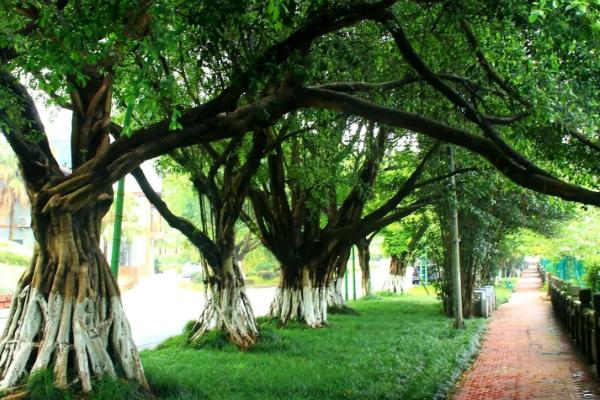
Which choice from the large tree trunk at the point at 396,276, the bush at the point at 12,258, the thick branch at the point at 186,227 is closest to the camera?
the thick branch at the point at 186,227

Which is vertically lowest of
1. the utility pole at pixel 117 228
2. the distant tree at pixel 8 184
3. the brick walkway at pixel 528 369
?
the brick walkway at pixel 528 369

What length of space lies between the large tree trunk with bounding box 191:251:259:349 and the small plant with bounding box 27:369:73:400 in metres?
5.99

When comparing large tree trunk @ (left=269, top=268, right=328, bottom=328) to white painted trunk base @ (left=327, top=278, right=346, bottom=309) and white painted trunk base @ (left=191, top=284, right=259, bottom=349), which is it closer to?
white painted trunk base @ (left=191, top=284, right=259, bottom=349)

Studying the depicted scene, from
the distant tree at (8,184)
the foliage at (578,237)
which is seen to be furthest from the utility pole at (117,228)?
the distant tree at (8,184)

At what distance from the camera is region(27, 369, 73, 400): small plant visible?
22.8 ft

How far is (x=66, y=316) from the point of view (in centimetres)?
754

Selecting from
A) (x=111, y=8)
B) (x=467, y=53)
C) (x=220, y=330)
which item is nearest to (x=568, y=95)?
(x=467, y=53)

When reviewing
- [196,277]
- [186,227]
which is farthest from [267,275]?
[186,227]

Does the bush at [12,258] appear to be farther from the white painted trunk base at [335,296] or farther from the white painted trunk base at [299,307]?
the white painted trunk base at [299,307]

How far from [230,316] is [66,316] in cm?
585

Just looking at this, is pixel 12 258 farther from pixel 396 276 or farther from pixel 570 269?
pixel 570 269

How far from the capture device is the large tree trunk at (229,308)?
13.1 metres

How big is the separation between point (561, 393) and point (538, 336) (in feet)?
23.6

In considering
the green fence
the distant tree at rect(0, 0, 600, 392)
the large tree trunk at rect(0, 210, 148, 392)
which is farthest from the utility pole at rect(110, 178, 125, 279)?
the green fence
